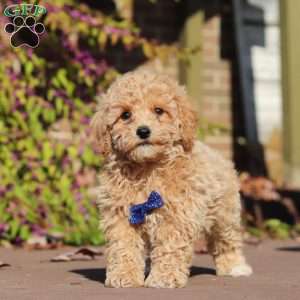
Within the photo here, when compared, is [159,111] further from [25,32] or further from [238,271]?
[25,32]

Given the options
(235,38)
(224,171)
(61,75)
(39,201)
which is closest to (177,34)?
(235,38)

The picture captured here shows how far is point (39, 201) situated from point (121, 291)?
3.31 metres

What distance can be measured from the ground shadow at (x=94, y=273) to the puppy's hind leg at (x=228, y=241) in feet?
2.37

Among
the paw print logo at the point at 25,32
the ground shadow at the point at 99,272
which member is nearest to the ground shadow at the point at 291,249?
the ground shadow at the point at 99,272

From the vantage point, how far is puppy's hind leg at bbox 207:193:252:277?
5.70 meters

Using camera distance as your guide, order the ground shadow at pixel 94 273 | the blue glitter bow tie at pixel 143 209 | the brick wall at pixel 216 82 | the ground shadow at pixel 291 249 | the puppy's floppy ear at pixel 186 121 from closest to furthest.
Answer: the blue glitter bow tie at pixel 143 209
the puppy's floppy ear at pixel 186 121
the ground shadow at pixel 94 273
the ground shadow at pixel 291 249
the brick wall at pixel 216 82

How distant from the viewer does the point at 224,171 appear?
5.71 meters

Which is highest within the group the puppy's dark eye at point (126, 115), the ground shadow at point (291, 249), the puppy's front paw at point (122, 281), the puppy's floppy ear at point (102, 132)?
the puppy's dark eye at point (126, 115)

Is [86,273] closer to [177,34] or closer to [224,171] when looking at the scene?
[224,171]

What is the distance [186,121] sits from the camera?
527cm

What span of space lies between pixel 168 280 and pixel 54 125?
402cm


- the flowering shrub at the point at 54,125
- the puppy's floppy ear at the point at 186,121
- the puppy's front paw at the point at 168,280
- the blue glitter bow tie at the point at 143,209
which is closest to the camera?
the puppy's front paw at the point at 168,280

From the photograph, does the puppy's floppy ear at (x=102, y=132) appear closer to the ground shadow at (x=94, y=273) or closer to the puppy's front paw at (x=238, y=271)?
the ground shadow at (x=94, y=273)

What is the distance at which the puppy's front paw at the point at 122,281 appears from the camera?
5.00 metres
